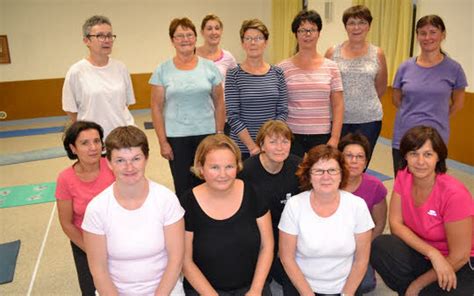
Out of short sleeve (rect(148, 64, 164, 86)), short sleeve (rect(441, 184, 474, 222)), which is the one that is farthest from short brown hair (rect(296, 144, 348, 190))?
short sleeve (rect(148, 64, 164, 86))

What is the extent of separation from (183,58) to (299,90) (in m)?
0.74

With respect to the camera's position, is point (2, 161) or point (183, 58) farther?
point (2, 161)

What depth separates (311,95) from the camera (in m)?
2.62

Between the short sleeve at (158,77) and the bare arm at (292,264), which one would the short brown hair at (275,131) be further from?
the short sleeve at (158,77)

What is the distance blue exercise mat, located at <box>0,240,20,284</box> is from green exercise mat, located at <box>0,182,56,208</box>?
0.88 m

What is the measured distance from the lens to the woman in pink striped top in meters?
2.60

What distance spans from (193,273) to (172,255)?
0.13m

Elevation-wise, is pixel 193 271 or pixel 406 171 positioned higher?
pixel 406 171

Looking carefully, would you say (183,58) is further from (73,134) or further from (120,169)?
(120,169)

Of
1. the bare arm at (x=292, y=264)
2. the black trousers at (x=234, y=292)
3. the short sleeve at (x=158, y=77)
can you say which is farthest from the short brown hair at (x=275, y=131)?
the short sleeve at (x=158, y=77)

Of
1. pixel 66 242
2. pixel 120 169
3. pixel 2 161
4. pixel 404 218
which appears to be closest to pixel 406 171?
pixel 404 218

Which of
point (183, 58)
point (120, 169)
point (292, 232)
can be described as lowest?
point (292, 232)

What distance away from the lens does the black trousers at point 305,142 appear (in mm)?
2691

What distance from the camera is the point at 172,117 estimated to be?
260 cm
